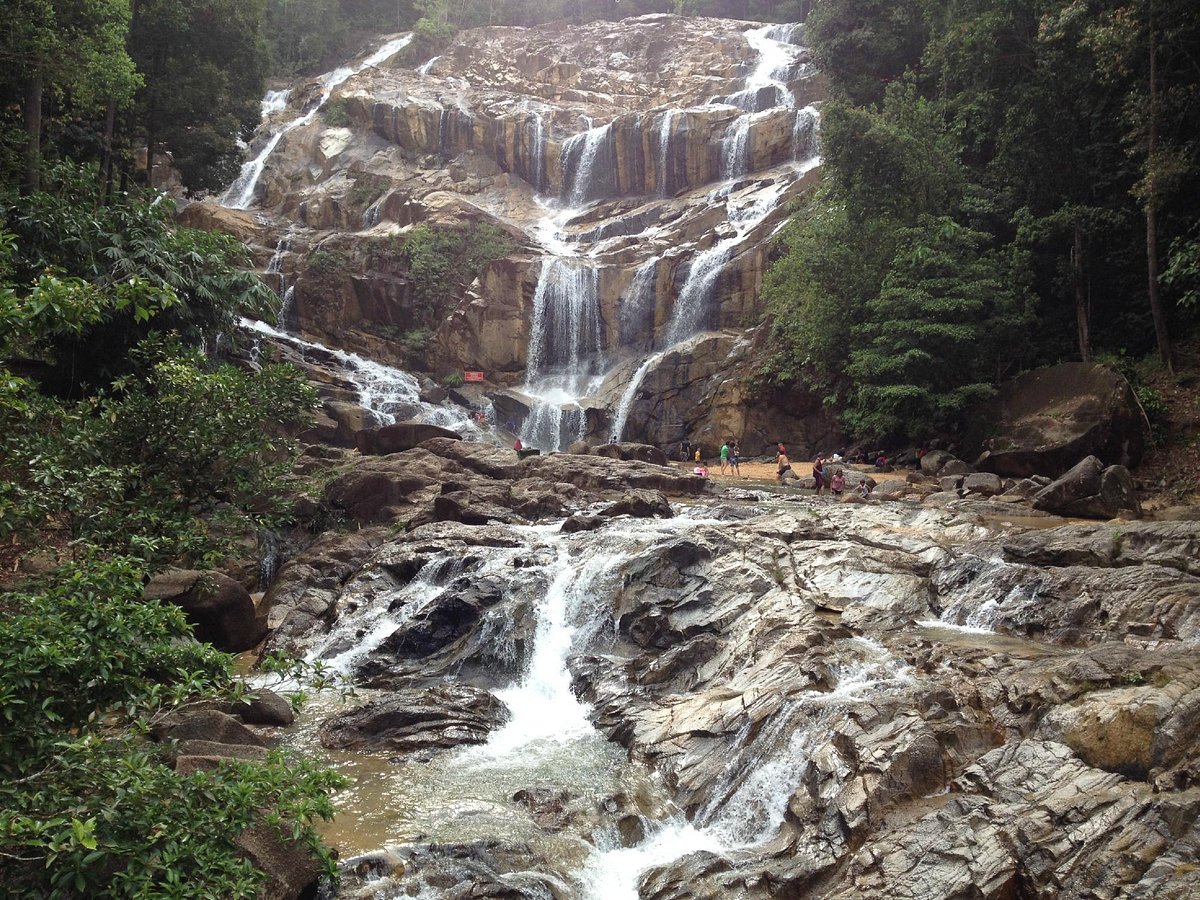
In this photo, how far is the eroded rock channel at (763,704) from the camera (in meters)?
6.36

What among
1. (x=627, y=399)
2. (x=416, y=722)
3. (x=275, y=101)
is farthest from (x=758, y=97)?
(x=416, y=722)

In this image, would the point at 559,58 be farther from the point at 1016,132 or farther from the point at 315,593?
the point at 315,593

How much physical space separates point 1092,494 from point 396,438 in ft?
59.0

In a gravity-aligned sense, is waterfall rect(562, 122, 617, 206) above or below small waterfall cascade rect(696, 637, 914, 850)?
above

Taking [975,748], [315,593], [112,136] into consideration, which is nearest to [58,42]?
[112,136]

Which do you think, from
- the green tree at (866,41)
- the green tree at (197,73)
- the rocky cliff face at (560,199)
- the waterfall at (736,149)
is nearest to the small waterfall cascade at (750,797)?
the rocky cliff face at (560,199)

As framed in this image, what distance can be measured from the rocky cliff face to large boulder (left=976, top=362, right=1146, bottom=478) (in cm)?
939

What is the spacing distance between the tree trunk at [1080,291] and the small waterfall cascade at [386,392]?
20.1 m

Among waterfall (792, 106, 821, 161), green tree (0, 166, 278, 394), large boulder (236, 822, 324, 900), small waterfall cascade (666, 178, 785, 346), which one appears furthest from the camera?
waterfall (792, 106, 821, 161)

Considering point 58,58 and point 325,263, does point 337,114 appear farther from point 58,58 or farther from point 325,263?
point 58,58

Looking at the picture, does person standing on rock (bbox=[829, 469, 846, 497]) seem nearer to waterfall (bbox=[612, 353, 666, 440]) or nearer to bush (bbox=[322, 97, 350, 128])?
waterfall (bbox=[612, 353, 666, 440])

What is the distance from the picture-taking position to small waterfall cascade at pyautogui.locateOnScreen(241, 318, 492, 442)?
30.1 metres

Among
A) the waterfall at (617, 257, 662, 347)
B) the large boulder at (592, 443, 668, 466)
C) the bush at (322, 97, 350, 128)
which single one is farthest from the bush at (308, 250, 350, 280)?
the large boulder at (592, 443, 668, 466)

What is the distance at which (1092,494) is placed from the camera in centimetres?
1534
